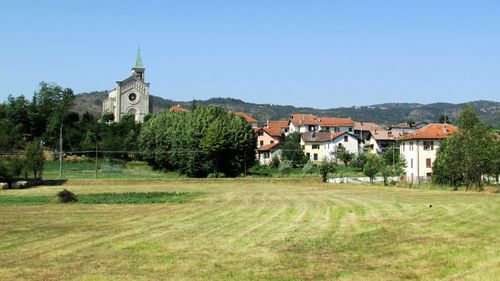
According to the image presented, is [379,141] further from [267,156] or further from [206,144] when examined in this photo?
[206,144]

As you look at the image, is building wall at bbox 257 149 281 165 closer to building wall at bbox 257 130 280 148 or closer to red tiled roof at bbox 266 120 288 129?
building wall at bbox 257 130 280 148

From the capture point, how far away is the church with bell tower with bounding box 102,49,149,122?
134750mm

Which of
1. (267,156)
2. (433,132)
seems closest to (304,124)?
(267,156)

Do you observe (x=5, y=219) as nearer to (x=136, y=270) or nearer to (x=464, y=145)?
(x=136, y=270)

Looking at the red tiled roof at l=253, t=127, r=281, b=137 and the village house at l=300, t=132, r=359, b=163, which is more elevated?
the red tiled roof at l=253, t=127, r=281, b=137

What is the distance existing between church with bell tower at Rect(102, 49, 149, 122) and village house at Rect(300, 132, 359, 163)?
129 ft

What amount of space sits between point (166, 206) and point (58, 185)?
94.5ft

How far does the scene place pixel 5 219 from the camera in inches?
968

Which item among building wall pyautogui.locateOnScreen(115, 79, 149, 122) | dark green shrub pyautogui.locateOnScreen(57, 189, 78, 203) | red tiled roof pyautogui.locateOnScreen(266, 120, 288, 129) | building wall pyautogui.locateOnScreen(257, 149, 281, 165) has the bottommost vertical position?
dark green shrub pyautogui.locateOnScreen(57, 189, 78, 203)

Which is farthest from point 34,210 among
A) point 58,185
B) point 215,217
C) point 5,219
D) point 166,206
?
point 58,185

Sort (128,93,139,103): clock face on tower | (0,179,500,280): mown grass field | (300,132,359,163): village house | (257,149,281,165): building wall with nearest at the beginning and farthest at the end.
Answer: (0,179,500,280): mown grass field → (257,149,281,165): building wall → (300,132,359,163): village house → (128,93,139,103): clock face on tower

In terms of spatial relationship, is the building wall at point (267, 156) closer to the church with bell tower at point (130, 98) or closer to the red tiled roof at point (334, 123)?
the red tiled roof at point (334, 123)

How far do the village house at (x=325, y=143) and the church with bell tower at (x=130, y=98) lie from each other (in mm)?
39365

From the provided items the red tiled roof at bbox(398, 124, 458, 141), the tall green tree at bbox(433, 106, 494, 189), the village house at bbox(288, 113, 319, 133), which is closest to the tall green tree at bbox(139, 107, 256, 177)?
the red tiled roof at bbox(398, 124, 458, 141)
